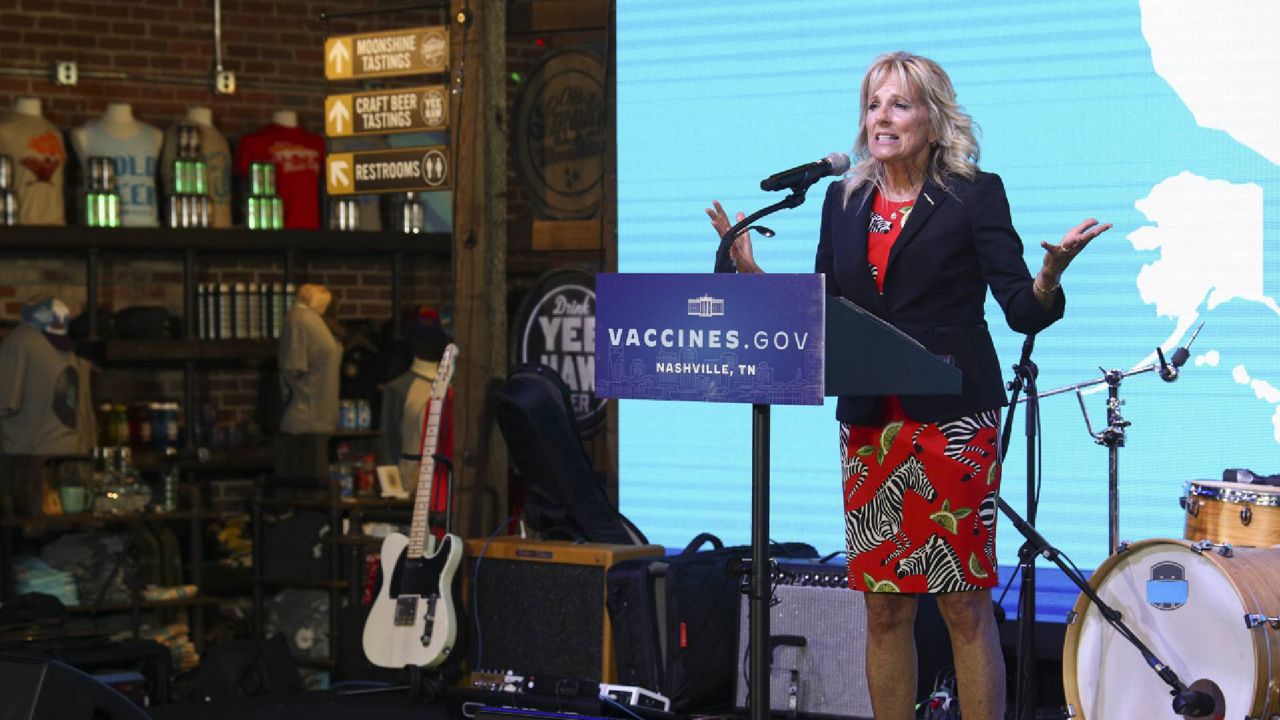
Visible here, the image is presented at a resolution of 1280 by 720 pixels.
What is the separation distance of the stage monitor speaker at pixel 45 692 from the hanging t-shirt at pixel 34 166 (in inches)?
210

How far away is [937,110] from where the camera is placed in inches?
121

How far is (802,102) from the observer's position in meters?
5.11

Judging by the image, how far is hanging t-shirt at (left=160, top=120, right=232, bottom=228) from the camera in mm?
8398

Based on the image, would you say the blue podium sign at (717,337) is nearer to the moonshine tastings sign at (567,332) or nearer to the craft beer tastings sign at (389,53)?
the moonshine tastings sign at (567,332)

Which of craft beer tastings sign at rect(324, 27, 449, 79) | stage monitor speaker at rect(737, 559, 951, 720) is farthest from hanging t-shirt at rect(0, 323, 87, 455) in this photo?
stage monitor speaker at rect(737, 559, 951, 720)

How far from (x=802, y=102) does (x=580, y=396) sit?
1.22 m

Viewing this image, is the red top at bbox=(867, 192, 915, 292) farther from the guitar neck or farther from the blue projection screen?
the guitar neck

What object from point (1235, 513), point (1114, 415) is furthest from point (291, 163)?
point (1235, 513)

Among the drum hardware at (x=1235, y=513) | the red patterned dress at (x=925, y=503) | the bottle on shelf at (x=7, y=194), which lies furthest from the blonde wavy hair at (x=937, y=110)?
the bottle on shelf at (x=7, y=194)

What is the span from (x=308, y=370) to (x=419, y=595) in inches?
122

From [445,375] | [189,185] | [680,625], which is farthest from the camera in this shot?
[189,185]

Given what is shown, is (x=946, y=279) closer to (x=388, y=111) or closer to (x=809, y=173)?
(x=809, y=173)

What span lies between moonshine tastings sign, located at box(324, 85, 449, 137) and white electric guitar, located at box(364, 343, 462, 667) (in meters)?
0.76

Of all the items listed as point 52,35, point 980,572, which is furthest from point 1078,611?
point 52,35
